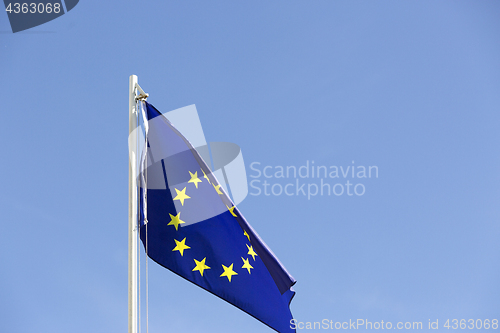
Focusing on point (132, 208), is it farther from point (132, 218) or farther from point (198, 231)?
point (198, 231)

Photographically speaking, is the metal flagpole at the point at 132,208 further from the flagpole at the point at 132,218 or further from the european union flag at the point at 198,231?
the european union flag at the point at 198,231

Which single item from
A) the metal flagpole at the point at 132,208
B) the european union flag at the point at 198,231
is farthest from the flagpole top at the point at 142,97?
the european union flag at the point at 198,231

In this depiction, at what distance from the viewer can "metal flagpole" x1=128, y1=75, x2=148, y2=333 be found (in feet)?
23.3

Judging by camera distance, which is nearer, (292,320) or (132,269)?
(132,269)

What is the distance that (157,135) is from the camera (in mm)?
8352

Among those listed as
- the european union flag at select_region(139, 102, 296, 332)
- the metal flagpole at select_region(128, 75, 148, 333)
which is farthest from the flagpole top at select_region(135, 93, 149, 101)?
the european union flag at select_region(139, 102, 296, 332)

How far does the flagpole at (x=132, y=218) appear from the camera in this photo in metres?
7.09

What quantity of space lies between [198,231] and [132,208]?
128 cm

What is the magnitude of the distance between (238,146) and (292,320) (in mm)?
5752

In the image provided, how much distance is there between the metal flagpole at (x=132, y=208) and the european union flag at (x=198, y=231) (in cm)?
15

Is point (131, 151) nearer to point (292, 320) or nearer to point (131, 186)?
point (131, 186)

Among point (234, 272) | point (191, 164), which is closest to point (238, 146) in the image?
point (191, 164)

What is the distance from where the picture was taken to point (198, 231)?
821 cm

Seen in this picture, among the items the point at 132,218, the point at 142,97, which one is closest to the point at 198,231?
the point at 132,218
